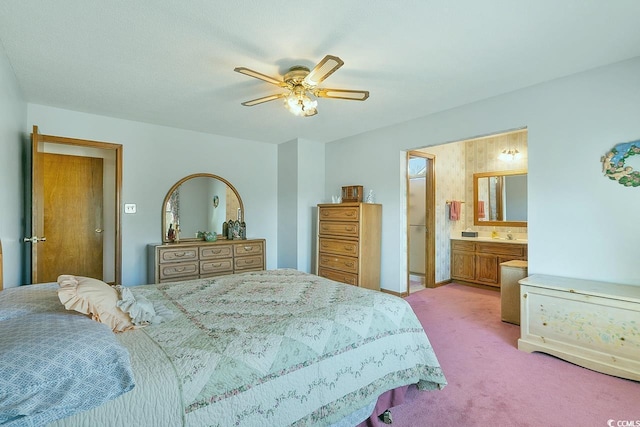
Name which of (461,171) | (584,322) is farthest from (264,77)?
(461,171)

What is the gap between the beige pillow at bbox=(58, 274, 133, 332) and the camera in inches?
52.5

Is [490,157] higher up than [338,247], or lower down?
higher up

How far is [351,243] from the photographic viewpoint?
161 inches

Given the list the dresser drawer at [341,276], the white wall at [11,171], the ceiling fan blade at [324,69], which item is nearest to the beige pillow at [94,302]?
the white wall at [11,171]

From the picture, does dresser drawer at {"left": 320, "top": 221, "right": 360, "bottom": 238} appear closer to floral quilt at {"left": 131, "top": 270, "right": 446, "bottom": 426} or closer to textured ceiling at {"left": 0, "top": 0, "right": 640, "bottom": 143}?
textured ceiling at {"left": 0, "top": 0, "right": 640, "bottom": 143}

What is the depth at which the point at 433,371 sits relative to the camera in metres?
1.87

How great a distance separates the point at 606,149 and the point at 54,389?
3613mm

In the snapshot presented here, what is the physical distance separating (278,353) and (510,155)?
16.5 feet

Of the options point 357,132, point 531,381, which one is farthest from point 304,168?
point 531,381

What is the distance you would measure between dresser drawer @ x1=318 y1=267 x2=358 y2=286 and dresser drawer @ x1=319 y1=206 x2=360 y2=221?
0.74m

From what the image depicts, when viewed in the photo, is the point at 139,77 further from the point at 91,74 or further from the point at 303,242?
the point at 303,242

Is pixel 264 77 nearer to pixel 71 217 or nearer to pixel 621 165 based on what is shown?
pixel 621 165

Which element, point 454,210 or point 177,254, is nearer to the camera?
point 177,254

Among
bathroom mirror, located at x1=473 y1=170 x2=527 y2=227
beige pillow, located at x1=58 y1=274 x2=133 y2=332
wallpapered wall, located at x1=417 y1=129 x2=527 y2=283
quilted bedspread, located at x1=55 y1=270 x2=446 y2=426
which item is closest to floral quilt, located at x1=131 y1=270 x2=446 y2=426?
quilted bedspread, located at x1=55 y1=270 x2=446 y2=426
